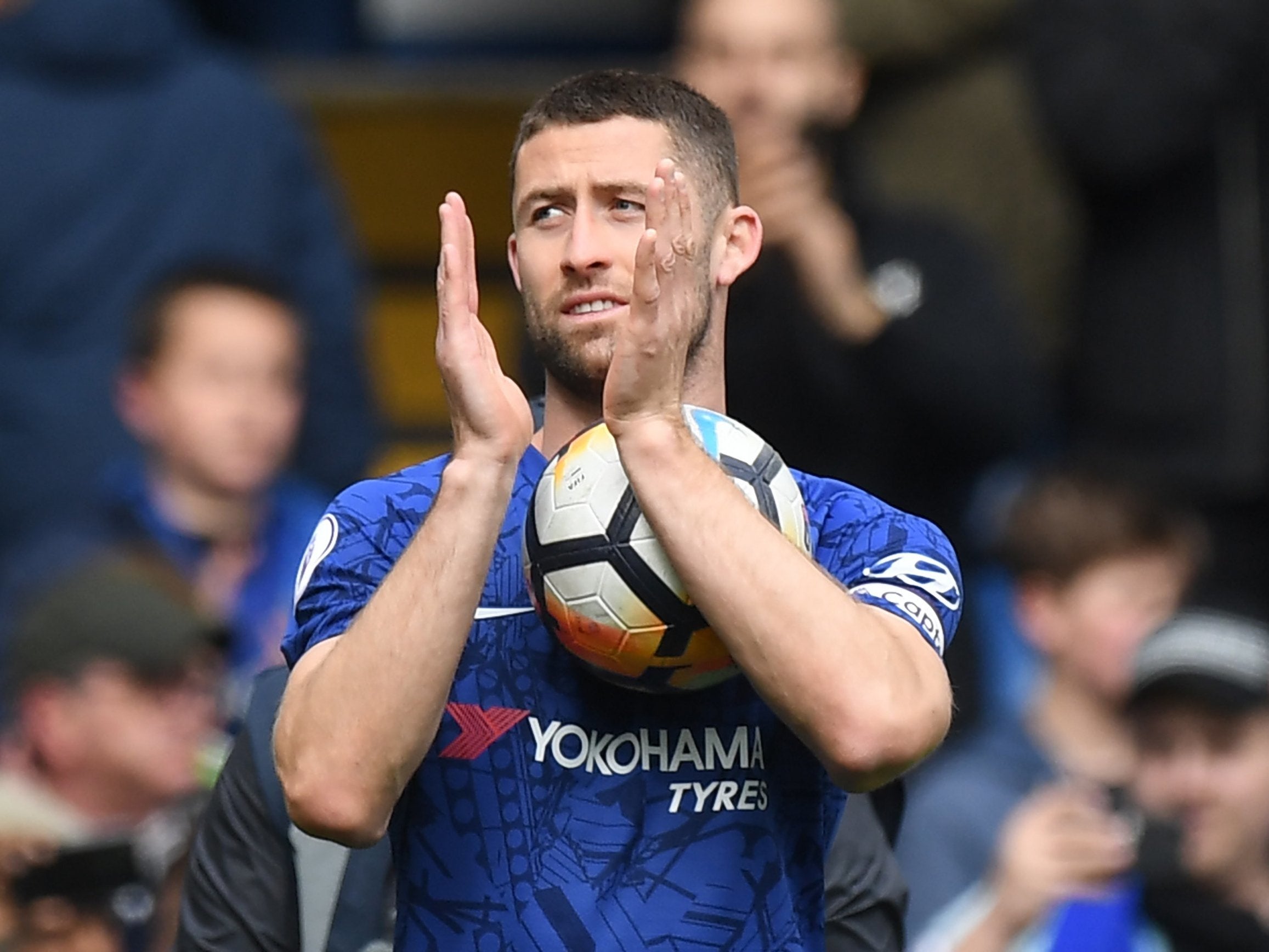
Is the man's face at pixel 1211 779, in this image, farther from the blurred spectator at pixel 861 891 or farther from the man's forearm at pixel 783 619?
the man's forearm at pixel 783 619

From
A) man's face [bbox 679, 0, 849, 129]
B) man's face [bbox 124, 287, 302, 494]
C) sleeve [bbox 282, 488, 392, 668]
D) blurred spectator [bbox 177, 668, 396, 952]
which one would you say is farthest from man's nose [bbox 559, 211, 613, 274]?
man's face [bbox 124, 287, 302, 494]

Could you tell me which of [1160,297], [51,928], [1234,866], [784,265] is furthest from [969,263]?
[51,928]

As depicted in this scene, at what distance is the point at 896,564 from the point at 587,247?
26.5 inches

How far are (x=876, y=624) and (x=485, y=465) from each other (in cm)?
60

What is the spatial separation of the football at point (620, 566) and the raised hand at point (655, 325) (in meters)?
0.12

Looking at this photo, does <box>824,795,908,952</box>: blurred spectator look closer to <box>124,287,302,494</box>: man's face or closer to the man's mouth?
the man's mouth

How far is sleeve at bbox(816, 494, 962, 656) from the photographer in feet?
11.4

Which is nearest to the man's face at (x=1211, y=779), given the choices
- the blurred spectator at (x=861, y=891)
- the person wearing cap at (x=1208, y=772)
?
the person wearing cap at (x=1208, y=772)

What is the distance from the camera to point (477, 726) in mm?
3529

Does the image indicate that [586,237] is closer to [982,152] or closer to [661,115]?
[661,115]

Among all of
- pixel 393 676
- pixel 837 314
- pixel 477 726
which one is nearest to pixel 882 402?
pixel 837 314

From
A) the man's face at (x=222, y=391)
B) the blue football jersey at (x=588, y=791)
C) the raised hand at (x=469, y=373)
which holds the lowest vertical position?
the blue football jersey at (x=588, y=791)

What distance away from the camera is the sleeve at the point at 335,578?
353cm

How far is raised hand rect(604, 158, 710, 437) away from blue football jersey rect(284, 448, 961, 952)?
415 mm
